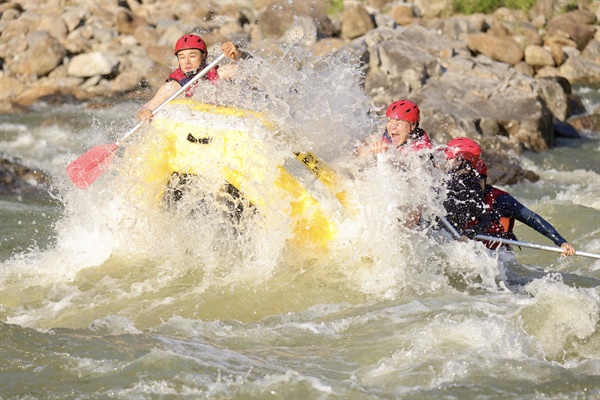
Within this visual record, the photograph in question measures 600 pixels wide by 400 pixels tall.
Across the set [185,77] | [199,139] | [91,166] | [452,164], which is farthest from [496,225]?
[91,166]

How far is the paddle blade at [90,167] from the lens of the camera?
7.84 metres

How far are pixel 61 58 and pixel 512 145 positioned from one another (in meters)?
8.65

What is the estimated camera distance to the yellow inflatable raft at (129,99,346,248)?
6941 millimetres

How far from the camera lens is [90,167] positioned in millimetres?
7887

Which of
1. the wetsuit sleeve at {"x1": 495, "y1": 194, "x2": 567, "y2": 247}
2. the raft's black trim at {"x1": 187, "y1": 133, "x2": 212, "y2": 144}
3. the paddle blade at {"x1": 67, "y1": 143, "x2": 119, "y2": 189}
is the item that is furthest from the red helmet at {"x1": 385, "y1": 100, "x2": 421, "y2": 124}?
the paddle blade at {"x1": 67, "y1": 143, "x2": 119, "y2": 189}

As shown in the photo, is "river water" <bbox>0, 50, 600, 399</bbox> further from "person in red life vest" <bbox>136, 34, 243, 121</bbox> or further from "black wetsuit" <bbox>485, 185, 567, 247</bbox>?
"person in red life vest" <bbox>136, 34, 243, 121</bbox>

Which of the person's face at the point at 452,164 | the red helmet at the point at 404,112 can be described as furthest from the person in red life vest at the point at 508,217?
the red helmet at the point at 404,112

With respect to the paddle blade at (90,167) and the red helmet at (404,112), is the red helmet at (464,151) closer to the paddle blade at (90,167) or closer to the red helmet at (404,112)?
the red helmet at (404,112)

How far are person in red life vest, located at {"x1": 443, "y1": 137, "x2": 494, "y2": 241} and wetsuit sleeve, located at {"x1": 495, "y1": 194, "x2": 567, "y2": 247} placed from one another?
168mm

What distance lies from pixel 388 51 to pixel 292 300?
9327mm

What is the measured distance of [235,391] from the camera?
499 cm

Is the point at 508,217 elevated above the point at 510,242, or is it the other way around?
the point at 508,217

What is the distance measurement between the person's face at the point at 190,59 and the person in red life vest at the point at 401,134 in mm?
1872

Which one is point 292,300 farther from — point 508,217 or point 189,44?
point 189,44
